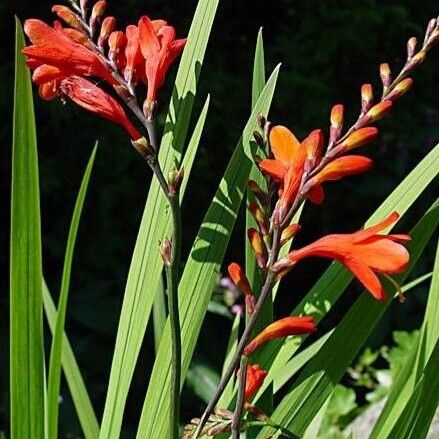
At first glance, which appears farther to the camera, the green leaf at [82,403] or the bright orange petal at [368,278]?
the green leaf at [82,403]

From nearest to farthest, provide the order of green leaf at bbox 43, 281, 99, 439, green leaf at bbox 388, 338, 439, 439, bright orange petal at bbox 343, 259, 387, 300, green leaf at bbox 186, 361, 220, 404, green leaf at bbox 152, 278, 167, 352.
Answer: bright orange petal at bbox 343, 259, 387, 300, green leaf at bbox 388, 338, 439, 439, green leaf at bbox 43, 281, 99, 439, green leaf at bbox 152, 278, 167, 352, green leaf at bbox 186, 361, 220, 404

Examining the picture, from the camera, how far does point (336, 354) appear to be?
3.63 feet

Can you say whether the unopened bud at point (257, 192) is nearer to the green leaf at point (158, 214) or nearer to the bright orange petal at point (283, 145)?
the bright orange petal at point (283, 145)

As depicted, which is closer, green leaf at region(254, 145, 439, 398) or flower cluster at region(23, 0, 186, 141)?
flower cluster at region(23, 0, 186, 141)

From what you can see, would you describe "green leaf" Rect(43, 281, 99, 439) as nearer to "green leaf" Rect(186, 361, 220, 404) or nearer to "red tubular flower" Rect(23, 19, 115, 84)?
"red tubular flower" Rect(23, 19, 115, 84)

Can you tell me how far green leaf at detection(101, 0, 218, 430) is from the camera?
112cm

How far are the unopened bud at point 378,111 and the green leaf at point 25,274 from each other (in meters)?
0.39

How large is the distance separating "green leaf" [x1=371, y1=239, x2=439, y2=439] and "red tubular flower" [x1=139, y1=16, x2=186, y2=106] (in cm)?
35

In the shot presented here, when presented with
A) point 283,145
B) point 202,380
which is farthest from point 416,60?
point 202,380

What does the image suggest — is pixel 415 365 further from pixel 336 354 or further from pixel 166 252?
pixel 166 252

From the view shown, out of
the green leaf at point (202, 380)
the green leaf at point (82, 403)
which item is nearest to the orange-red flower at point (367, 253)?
the green leaf at point (82, 403)

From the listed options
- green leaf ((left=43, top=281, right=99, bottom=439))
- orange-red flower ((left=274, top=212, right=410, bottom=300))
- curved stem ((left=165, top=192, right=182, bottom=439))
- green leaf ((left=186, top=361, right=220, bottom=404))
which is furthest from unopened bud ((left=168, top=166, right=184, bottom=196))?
green leaf ((left=186, top=361, right=220, bottom=404))

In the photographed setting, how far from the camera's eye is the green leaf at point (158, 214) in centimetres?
112

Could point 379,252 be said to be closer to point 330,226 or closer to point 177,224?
point 177,224
